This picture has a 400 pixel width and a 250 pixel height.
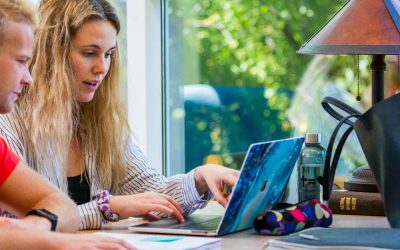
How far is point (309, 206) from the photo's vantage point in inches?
75.1

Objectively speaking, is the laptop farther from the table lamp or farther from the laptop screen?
the table lamp

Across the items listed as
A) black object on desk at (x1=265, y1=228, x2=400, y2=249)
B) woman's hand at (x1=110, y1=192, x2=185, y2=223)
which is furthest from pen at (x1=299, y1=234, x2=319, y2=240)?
woman's hand at (x1=110, y1=192, x2=185, y2=223)

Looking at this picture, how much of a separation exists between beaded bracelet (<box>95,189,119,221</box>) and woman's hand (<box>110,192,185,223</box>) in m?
0.01

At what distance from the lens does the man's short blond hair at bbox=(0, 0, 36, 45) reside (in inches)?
69.7

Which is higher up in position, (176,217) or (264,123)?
(264,123)

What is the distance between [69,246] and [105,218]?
2.03ft

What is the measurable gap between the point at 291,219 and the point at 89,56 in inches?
30.9

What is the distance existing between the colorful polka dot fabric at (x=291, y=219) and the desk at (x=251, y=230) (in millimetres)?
22

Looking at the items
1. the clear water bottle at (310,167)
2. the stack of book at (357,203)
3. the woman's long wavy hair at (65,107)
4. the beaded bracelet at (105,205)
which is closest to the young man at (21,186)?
the beaded bracelet at (105,205)

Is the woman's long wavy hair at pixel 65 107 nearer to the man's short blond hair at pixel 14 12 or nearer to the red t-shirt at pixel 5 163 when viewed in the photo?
the red t-shirt at pixel 5 163

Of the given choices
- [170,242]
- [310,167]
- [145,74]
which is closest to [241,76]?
[145,74]

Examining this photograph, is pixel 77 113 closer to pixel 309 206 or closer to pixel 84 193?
pixel 84 193

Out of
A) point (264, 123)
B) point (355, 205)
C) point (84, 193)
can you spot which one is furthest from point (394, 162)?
point (264, 123)

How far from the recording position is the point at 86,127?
2.38m
